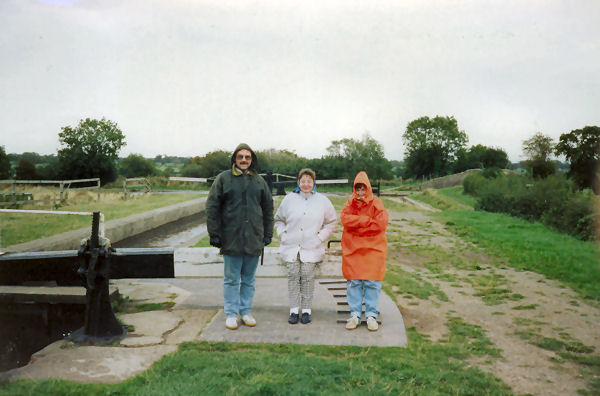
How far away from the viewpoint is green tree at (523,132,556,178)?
21.2 meters

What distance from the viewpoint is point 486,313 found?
4.91 meters

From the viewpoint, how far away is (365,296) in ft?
14.4

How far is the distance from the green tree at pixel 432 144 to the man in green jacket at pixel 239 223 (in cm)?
5018

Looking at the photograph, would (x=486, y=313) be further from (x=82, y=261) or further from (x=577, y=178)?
(x=577, y=178)

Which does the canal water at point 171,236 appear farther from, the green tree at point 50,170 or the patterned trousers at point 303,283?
the green tree at point 50,170

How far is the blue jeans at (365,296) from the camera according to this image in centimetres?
434

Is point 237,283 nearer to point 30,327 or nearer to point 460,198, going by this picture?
point 30,327

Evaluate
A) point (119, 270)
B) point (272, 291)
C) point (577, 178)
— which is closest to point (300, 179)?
point (272, 291)

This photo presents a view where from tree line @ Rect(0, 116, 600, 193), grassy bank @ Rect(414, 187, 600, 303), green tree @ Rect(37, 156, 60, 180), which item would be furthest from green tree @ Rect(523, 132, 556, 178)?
green tree @ Rect(37, 156, 60, 180)

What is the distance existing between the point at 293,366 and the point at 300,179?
6.34 feet

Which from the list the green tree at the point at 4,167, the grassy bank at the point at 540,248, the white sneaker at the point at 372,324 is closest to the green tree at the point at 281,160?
the green tree at the point at 4,167

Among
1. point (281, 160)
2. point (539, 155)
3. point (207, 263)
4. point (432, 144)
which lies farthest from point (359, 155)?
point (432, 144)

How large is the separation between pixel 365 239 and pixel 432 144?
56.3 metres

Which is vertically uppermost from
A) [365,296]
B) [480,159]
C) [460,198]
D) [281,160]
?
[480,159]
